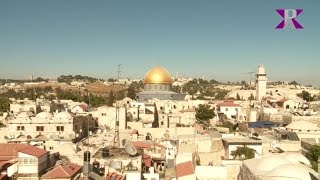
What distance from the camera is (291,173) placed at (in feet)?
40.0

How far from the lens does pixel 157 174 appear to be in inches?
720

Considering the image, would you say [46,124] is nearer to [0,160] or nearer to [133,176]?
[0,160]

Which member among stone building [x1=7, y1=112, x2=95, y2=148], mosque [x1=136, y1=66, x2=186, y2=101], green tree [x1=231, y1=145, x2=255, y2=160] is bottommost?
green tree [x1=231, y1=145, x2=255, y2=160]

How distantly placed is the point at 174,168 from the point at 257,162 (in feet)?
15.5

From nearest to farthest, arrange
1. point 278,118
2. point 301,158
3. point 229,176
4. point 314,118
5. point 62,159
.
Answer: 1. point 301,158
2. point 229,176
3. point 62,159
4. point 314,118
5. point 278,118

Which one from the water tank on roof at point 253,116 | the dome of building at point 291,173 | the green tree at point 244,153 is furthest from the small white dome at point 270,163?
the water tank on roof at point 253,116

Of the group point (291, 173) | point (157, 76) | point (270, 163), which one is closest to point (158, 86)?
point (157, 76)

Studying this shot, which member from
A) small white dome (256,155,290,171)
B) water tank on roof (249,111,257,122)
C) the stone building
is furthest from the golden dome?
small white dome (256,155,290,171)

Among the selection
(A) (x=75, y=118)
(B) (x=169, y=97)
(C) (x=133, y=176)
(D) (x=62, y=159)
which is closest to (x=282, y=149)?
(C) (x=133, y=176)

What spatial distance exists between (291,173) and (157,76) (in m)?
34.7

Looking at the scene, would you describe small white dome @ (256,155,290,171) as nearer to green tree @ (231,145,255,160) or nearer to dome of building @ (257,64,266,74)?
green tree @ (231,145,255,160)

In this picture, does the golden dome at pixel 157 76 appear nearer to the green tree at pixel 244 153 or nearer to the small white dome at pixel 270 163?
the green tree at pixel 244 153

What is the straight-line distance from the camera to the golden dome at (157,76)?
46.2 metres

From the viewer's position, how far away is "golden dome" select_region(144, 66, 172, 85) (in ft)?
152
